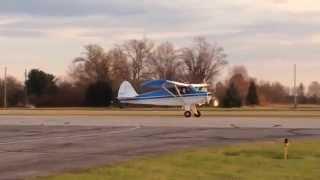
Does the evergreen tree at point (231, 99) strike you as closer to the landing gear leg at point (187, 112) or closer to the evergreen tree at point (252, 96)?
the evergreen tree at point (252, 96)

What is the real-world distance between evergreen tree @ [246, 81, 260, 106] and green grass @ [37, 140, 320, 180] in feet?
338

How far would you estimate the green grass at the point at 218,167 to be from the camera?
13602mm

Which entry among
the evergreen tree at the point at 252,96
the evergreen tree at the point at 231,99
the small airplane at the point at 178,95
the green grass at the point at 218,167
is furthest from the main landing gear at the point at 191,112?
the evergreen tree at the point at 252,96

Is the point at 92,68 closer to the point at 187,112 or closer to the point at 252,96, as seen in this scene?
the point at 252,96

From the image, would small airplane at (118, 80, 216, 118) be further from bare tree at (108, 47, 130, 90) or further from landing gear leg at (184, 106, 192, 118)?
bare tree at (108, 47, 130, 90)

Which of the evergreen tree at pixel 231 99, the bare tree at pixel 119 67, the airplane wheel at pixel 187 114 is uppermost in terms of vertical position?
the bare tree at pixel 119 67

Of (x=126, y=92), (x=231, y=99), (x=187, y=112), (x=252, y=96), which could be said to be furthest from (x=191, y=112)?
(x=252, y=96)

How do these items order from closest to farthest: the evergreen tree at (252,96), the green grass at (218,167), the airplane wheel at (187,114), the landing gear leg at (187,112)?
1. the green grass at (218,167)
2. the airplane wheel at (187,114)
3. the landing gear leg at (187,112)
4. the evergreen tree at (252,96)

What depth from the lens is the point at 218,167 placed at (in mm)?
15328

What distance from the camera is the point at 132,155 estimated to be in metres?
19.3

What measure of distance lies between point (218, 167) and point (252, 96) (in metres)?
109

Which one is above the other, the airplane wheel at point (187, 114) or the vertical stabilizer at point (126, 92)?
the vertical stabilizer at point (126, 92)

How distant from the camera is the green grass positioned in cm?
1360

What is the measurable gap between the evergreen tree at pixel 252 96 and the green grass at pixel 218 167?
10295 centimetres
